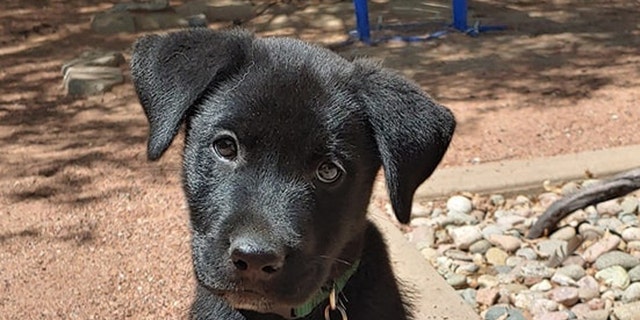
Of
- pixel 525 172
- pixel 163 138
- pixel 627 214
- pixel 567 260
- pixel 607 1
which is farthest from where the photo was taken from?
pixel 607 1

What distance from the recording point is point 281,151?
2.99 meters

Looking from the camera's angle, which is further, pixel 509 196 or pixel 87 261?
pixel 509 196

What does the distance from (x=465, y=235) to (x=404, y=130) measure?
96.0 inches

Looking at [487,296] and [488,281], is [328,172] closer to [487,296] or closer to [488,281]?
[487,296]

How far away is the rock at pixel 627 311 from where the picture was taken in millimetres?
4707

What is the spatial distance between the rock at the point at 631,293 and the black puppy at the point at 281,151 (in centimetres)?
195

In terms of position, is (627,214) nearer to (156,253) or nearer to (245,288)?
(156,253)

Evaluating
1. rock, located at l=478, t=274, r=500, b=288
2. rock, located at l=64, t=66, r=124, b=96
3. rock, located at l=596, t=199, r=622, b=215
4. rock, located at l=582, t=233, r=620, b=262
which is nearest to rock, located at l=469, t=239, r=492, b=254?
rock, located at l=478, t=274, r=500, b=288

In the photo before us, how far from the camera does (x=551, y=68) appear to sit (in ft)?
28.1

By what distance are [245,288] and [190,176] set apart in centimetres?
44

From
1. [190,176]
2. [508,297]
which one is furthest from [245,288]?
[508,297]

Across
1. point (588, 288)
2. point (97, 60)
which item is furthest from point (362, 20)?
point (588, 288)

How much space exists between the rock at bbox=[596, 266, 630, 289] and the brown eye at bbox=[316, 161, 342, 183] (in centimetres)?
241

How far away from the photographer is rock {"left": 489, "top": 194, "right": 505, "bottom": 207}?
581 cm
